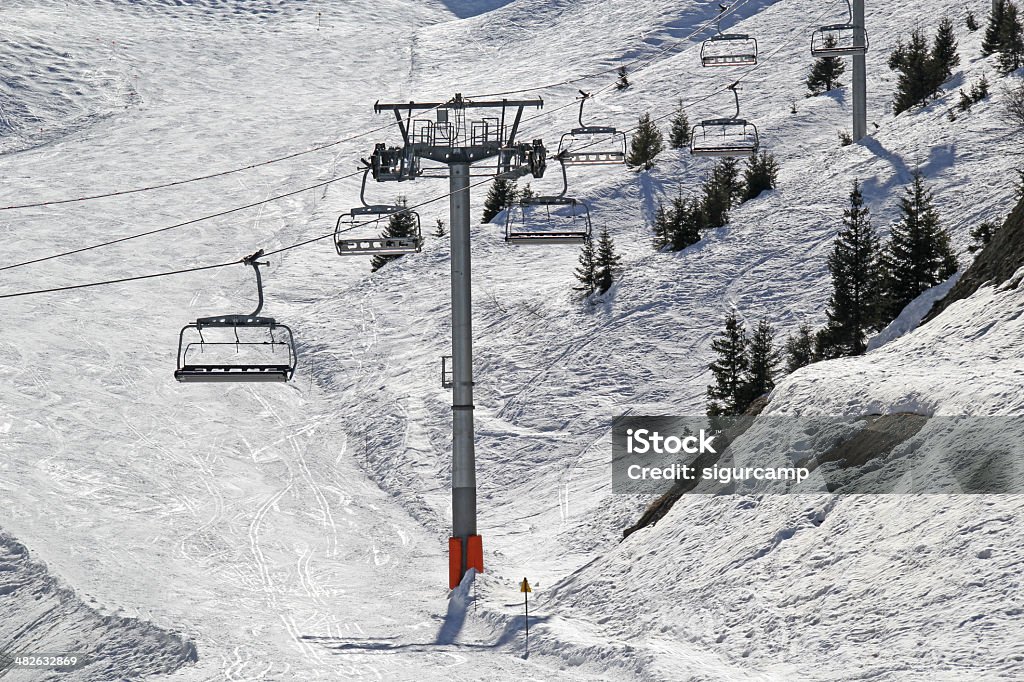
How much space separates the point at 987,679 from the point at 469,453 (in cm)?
1173

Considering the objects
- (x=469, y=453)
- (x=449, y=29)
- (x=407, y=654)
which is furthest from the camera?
(x=449, y=29)

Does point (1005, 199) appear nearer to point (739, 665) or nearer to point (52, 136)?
point (739, 665)

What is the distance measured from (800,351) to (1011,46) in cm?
1732

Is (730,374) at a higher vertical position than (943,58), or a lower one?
lower

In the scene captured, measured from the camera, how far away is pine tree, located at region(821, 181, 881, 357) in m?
25.7

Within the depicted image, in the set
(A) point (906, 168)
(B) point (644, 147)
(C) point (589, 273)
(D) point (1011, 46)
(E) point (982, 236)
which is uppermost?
(D) point (1011, 46)

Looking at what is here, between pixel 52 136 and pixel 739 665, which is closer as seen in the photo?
pixel 739 665

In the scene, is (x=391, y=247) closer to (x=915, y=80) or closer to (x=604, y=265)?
(x=604, y=265)

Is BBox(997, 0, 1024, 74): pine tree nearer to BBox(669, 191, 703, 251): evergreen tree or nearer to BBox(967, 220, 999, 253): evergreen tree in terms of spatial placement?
BBox(669, 191, 703, 251): evergreen tree

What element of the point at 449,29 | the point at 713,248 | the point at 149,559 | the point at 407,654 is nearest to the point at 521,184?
the point at 713,248

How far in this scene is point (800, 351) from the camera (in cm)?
2645

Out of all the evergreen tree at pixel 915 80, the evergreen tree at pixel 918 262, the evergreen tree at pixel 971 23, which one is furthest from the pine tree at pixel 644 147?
the evergreen tree at pixel 918 262

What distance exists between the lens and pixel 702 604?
15727mm

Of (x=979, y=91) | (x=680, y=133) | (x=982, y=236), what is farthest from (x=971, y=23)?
(x=982, y=236)
